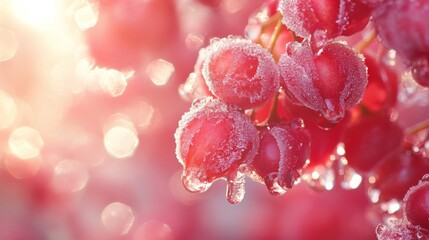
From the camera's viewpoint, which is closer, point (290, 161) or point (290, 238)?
point (290, 161)

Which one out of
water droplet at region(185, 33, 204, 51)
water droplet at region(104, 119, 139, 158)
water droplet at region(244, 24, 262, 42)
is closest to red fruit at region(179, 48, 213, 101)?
water droplet at region(244, 24, 262, 42)

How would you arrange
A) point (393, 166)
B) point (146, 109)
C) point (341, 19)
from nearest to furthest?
point (341, 19) < point (393, 166) < point (146, 109)

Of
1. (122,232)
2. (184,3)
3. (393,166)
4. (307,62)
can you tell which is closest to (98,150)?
(122,232)

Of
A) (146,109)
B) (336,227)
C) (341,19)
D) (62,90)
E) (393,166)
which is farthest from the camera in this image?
(62,90)

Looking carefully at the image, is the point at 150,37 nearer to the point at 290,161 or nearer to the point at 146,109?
the point at 290,161

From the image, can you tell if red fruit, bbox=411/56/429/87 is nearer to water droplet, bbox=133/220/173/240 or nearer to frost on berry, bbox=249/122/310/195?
frost on berry, bbox=249/122/310/195

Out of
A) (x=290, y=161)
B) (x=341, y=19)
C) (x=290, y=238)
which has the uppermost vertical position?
(x=341, y=19)

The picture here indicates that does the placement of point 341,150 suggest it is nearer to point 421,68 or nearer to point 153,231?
point 421,68
